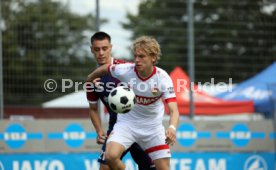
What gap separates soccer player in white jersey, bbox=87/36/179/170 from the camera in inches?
321

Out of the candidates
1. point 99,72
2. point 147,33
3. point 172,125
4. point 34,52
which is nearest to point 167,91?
point 172,125

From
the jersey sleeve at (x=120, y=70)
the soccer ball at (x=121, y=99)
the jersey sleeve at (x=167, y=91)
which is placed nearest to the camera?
the soccer ball at (x=121, y=99)

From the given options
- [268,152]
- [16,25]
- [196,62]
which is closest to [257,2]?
[196,62]

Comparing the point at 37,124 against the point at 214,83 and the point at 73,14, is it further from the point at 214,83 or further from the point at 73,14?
the point at 214,83

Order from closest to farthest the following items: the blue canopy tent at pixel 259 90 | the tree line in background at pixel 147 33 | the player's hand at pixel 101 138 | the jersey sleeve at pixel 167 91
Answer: the jersey sleeve at pixel 167 91, the player's hand at pixel 101 138, the tree line in background at pixel 147 33, the blue canopy tent at pixel 259 90

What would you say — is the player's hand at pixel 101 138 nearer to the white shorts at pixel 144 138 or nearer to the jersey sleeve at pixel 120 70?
the white shorts at pixel 144 138

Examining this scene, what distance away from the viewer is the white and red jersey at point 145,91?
8.29 metres

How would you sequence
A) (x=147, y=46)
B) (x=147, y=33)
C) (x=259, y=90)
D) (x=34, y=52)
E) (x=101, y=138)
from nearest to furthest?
(x=147, y=46) < (x=101, y=138) < (x=34, y=52) < (x=147, y=33) < (x=259, y=90)

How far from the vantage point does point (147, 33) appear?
13.8m

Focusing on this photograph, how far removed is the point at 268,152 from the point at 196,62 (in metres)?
2.10

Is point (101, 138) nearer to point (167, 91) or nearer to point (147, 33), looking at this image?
point (167, 91)

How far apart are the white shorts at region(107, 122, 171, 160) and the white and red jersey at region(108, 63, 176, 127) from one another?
0.08 metres

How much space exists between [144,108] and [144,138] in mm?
380

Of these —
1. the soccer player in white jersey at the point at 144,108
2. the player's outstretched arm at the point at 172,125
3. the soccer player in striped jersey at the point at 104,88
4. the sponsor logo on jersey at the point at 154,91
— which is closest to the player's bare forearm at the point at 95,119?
the soccer player in striped jersey at the point at 104,88
